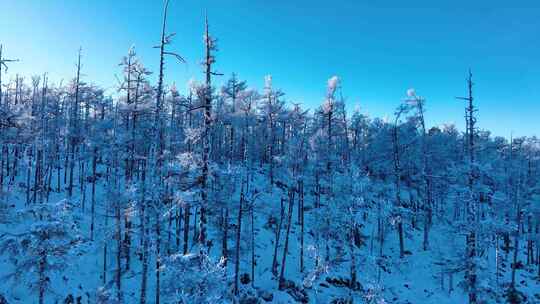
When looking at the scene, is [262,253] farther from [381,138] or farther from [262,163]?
[381,138]

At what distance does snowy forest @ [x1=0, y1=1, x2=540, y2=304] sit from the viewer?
13.7m

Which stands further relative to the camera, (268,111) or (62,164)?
(62,164)

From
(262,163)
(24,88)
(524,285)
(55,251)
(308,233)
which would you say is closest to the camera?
(55,251)

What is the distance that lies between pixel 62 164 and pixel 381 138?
49.9 m

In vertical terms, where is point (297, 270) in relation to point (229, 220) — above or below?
below

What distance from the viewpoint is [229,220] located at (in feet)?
97.6

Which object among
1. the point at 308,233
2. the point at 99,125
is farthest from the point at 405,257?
the point at 99,125

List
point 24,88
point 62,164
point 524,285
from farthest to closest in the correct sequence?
point 24,88 < point 62,164 < point 524,285

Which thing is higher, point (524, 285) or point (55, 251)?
point (55, 251)

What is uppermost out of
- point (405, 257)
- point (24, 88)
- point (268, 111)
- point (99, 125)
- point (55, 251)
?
point (24, 88)

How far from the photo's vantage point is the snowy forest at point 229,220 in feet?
45.0

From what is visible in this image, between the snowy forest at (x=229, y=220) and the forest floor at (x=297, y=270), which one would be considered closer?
the snowy forest at (x=229, y=220)

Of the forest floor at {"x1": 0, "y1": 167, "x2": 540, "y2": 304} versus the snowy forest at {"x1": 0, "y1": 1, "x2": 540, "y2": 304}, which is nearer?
the snowy forest at {"x1": 0, "y1": 1, "x2": 540, "y2": 304}

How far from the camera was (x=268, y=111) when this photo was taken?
43.2 metres
